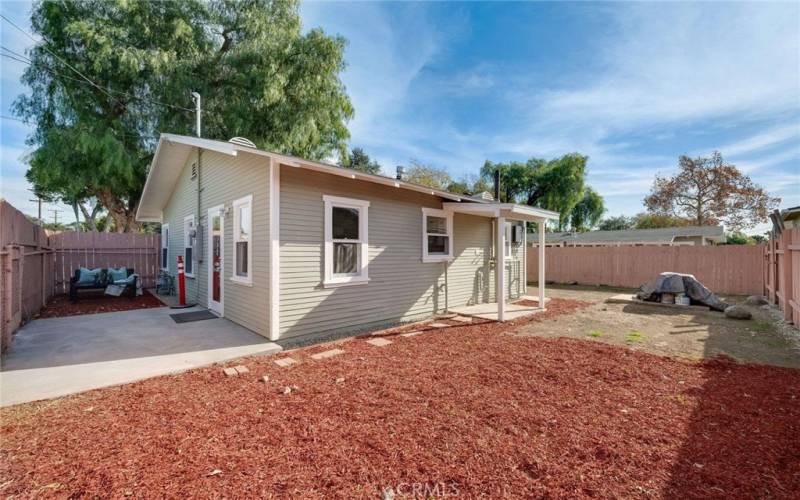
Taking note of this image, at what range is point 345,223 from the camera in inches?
254

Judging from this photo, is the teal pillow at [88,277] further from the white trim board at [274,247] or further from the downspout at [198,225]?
the white trim board at [274,247]

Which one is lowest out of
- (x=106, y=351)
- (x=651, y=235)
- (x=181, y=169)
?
(x=106, y=351)

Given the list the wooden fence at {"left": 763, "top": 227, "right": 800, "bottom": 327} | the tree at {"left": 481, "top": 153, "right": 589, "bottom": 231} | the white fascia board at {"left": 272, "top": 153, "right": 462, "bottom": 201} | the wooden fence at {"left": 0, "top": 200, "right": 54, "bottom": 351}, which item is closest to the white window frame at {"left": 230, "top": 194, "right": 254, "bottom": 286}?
the white fascia board at {"left": 272, "top": 153, "right": 462, "bottom": 201}

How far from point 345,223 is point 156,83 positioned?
531 inches

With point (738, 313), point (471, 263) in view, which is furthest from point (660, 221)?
point (471, 263)

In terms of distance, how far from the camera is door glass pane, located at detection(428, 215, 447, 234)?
8.21 meters

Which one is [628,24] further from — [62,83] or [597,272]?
[62,83]

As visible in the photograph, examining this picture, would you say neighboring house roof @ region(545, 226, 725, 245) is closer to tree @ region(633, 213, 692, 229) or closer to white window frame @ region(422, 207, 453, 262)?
tree @ region(633, 213, 692, 229)

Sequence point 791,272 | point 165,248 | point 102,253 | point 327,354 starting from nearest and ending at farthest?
point 327,354 → point 791,272 → point 102,253 → point 165,248

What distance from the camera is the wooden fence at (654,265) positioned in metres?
11.7

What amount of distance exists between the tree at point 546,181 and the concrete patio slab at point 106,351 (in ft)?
76.8

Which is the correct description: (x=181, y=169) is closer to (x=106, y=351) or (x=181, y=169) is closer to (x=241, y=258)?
(x=241, y=258)

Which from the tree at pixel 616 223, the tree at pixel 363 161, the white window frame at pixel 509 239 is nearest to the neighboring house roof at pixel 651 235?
the white window frame at pixel 509 239

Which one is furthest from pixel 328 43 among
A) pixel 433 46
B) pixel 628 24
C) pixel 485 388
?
pixel 485 388
